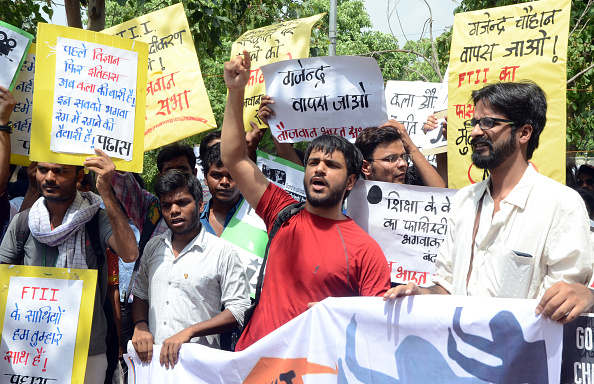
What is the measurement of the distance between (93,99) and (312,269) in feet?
5.88

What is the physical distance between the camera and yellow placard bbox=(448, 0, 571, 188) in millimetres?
3834

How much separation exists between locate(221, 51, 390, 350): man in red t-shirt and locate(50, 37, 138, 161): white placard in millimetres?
893

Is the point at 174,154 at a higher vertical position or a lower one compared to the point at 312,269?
higher

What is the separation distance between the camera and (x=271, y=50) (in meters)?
4.94

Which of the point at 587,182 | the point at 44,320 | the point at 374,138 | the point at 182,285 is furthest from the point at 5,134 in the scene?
the point at 587,182

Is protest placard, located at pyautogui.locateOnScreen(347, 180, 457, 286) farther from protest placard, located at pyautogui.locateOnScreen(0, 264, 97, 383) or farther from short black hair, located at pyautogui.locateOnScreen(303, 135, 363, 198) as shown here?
protest placard, located at pyautogui.locateOnScreen(0, 264, 97, 383)

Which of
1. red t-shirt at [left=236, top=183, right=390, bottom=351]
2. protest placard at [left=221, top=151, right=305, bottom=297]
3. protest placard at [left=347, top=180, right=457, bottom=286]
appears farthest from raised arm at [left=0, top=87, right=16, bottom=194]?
protest placard at [left=347, top=180, right=457, bottom=286]

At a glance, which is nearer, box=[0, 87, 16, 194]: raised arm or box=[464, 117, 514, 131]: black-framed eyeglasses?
box=[464, 117, 514, 131]: black-framed eyeglasses

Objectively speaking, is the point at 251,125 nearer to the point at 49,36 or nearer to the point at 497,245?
Result: the point at 49,36

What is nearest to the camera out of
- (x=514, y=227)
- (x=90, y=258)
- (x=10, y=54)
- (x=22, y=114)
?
(x=514, y=227)

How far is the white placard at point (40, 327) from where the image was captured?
12.4 feet

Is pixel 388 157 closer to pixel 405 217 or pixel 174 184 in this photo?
pixel 405 217

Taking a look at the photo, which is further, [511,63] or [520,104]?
[511,63]

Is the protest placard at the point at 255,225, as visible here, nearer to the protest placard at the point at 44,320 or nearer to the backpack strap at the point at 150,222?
the backpack strap at the point at 150,222
